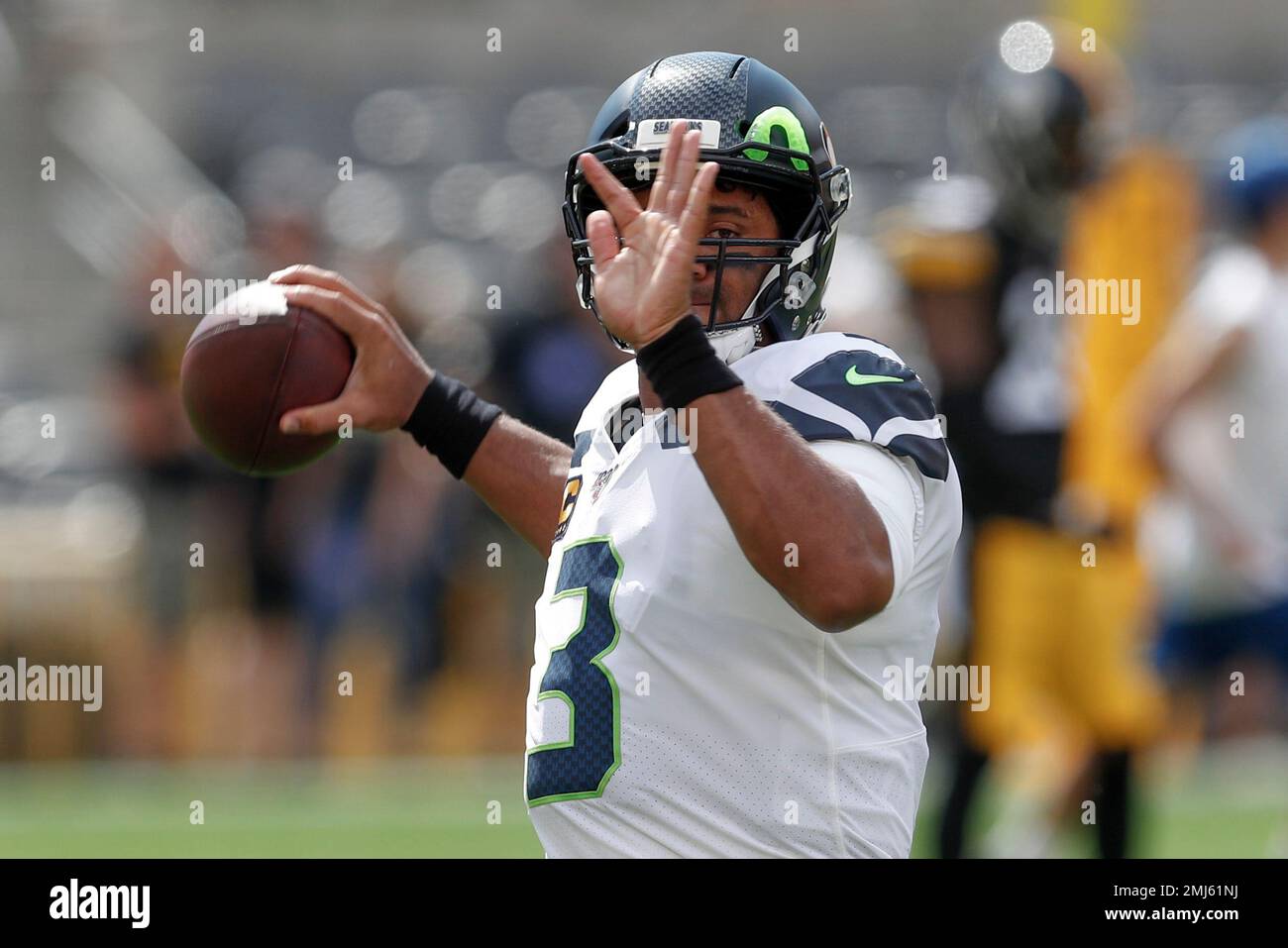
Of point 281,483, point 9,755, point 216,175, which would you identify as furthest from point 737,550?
point 216,175

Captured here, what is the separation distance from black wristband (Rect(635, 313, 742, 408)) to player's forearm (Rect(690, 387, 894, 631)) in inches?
0.6

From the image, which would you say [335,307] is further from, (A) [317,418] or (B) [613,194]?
(B) [613,194]

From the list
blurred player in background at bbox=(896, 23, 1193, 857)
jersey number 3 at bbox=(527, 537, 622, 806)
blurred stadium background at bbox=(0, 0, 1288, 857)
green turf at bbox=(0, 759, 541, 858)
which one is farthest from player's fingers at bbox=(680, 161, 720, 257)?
green turf at bbox=(0, 759, 541, 858)

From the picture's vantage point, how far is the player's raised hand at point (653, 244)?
233 centimetres

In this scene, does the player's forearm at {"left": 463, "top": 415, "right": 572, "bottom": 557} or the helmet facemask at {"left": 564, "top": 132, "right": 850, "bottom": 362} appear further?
the player's forearm at {"left": 463, "top": 415, "right": 572, "bottom": 557}

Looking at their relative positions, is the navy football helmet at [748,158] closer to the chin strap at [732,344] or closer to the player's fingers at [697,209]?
the chin strap at [732,344]

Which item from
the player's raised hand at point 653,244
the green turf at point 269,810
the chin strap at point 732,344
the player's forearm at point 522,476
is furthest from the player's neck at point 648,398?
the green turf at point 269,810

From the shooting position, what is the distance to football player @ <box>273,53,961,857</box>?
2.29 meters

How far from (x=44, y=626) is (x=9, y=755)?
0.60 meters

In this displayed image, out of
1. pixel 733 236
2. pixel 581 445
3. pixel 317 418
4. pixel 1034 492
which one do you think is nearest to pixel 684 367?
pixel 733 236

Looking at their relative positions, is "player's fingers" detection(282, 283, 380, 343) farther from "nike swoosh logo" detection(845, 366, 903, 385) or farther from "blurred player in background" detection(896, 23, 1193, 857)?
"blurred player in background" detection(896, 23, 1193, 857)

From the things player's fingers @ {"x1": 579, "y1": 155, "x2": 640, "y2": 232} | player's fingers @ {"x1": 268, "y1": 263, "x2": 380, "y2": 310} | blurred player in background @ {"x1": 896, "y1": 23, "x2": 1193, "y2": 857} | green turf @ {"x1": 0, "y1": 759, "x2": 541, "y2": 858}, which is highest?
player's fingers @ {"x1": 579, "y1": 155, "x2": 640, "y2": 232}

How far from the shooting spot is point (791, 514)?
225 cm

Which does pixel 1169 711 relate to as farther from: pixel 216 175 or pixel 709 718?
pixel 216 175
